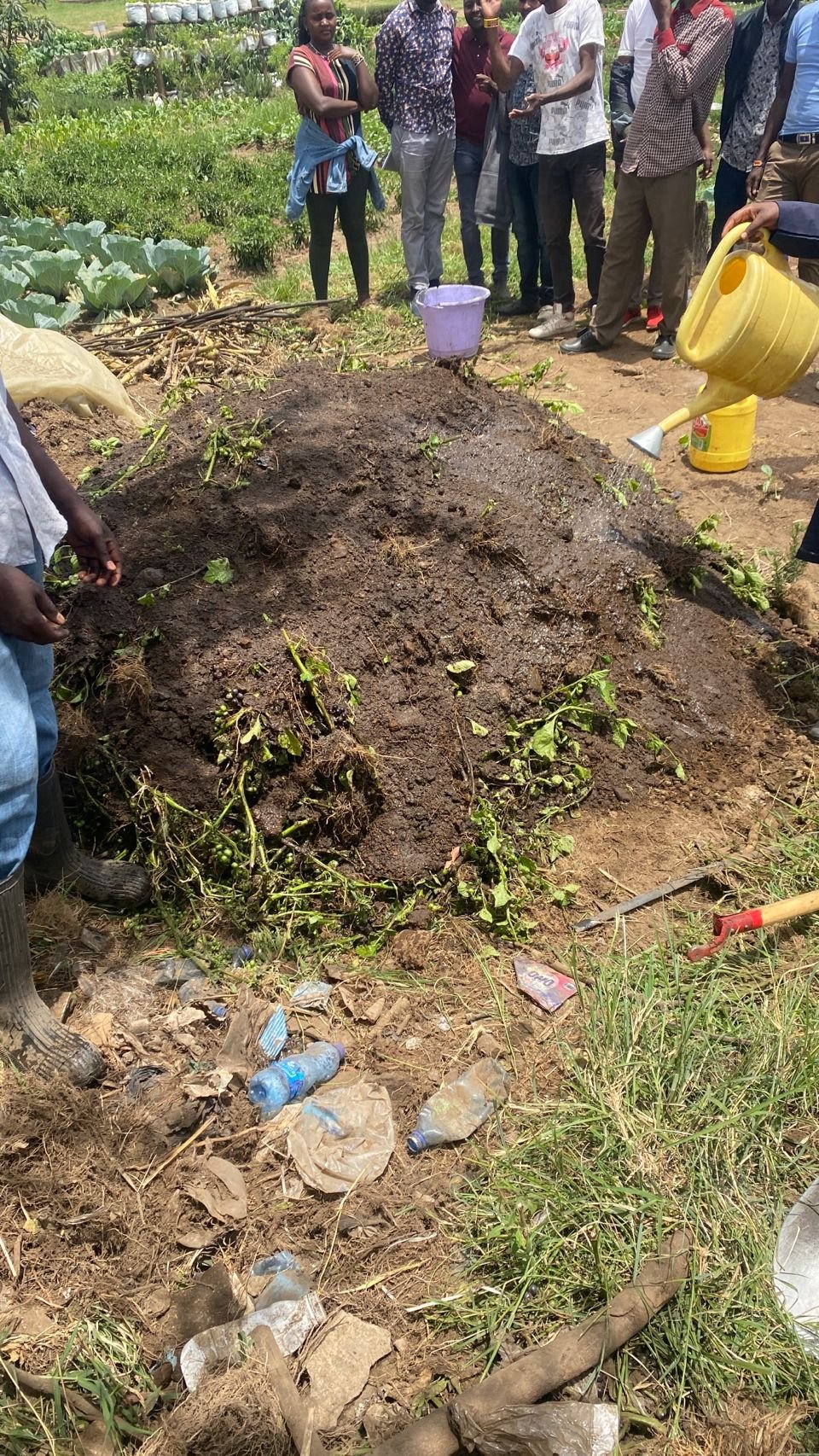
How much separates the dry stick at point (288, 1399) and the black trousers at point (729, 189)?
6557 millimetres

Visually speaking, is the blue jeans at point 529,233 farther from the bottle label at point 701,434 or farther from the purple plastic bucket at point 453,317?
the bottle label at point 701,434

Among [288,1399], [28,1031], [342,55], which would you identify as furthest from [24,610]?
[342,55]

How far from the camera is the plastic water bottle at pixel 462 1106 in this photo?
2.19m

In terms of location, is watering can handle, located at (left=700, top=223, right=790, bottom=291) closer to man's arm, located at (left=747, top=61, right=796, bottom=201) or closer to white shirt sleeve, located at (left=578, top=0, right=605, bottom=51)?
man's arm, located at (left=747, top=61, right=796, bottom=201)

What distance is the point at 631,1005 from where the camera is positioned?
7.73 ft

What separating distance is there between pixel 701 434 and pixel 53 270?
16.7 ft

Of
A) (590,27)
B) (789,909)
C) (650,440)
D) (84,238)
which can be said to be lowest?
(789,909)

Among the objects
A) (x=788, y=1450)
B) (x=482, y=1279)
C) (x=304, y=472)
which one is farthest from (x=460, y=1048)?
(x=304, y=472)

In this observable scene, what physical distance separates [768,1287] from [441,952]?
1.11m

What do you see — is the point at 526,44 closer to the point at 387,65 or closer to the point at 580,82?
the point at 580,82

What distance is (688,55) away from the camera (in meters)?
5.48

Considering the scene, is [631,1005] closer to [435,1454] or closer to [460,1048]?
[460,1048]

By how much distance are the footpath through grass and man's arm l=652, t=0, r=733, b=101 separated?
5.18m

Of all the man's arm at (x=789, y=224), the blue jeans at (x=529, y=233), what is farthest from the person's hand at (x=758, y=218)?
the blue jeans at (x=529, y=233)
